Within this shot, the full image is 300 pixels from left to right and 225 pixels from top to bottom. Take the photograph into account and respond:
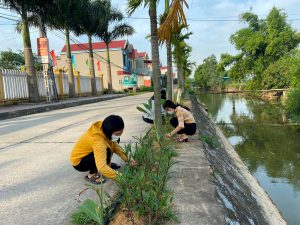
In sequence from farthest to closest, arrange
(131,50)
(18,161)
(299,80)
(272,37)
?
1. (131,50)
2. (272,37)
3. (299,80)
4. (18,161)

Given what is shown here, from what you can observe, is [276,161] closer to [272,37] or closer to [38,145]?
[38,145]

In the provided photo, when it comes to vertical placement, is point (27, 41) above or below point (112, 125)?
above

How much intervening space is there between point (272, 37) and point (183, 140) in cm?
3502

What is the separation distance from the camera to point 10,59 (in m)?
42.5

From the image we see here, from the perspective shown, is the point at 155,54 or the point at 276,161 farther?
the point at 276,161

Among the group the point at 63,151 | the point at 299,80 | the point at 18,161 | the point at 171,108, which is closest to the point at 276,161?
the point at 171,108

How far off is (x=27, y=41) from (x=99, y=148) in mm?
13640

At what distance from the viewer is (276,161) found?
11.2m

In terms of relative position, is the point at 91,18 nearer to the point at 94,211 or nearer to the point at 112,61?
the point at 112,61

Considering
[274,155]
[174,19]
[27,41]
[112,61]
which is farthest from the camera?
[112,61]

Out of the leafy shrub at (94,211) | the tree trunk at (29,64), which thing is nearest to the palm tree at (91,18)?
the tree trunk at (29,64)

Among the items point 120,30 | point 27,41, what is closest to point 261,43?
point 120,30

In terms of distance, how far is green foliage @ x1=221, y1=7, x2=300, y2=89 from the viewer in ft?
111

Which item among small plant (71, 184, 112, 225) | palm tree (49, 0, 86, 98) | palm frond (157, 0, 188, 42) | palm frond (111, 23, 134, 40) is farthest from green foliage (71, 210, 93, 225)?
palm frond (111, 23, 134, 40)
